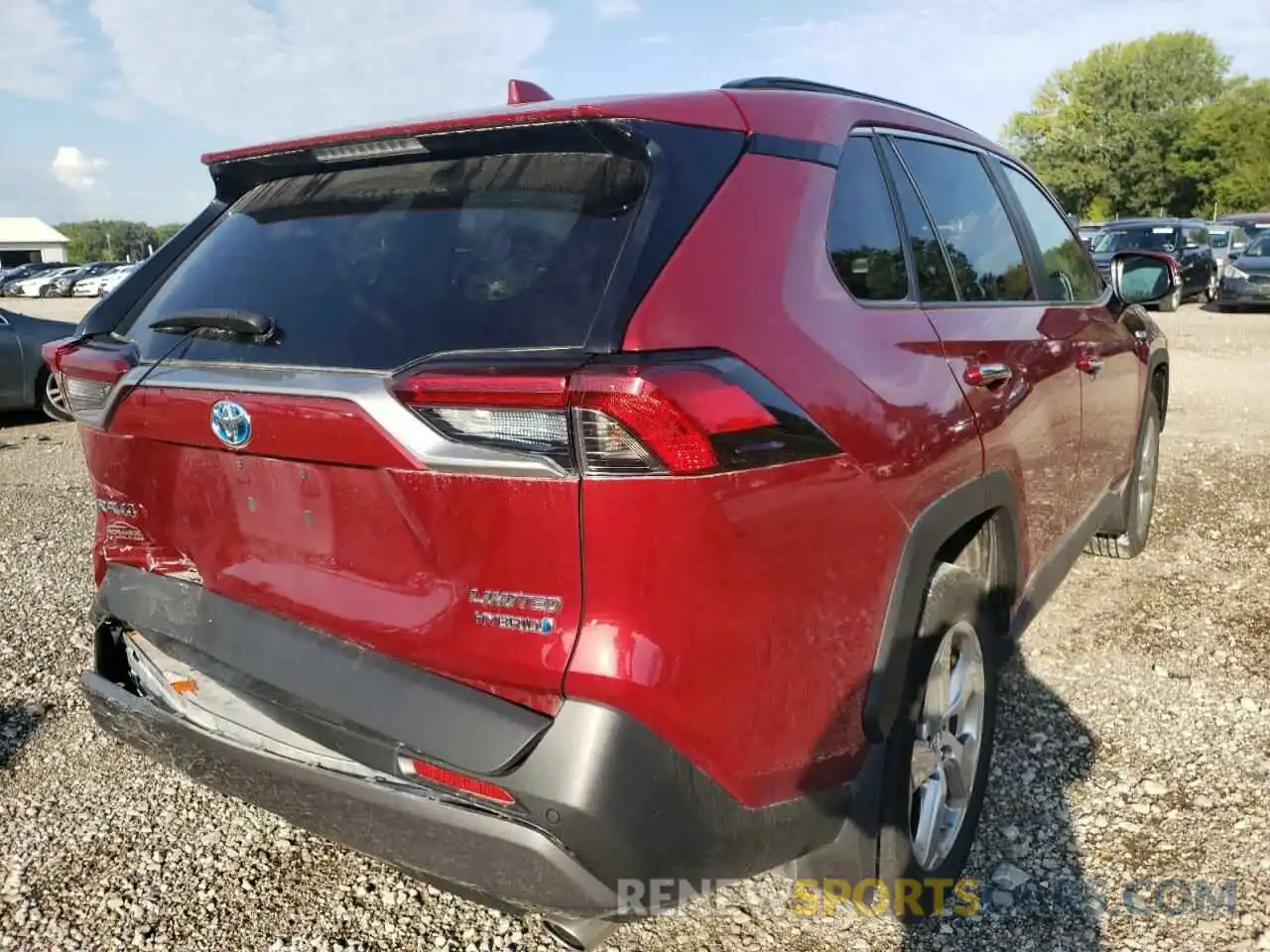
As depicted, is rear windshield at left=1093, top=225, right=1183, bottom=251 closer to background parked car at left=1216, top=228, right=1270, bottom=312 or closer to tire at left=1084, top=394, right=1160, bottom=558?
background parked car at left=1216, top=228, right=1270, bottom=312

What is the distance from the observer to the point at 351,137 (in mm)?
2137

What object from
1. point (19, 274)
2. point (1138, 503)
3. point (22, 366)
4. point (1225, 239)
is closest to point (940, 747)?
point (1138, 503)

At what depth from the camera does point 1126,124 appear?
62.1 m

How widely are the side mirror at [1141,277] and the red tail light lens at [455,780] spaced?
358cm

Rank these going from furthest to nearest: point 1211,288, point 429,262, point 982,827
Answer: point 1211,288 → point 982,827 → point 429,262

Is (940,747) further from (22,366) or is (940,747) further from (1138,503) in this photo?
(22,366)

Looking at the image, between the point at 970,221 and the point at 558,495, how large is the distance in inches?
73.8

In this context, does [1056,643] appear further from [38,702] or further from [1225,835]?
[38,702]

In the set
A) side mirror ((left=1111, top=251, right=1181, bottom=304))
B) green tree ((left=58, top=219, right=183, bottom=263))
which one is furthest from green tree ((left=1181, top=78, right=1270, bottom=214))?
green tree ((left=58, top=219, right=183, bottom=263))

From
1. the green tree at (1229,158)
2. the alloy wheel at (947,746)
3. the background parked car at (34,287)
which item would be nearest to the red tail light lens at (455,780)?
the alloy wheel at (947,746)

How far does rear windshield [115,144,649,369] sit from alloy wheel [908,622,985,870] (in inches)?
48.3

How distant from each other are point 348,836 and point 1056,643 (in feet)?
9.69

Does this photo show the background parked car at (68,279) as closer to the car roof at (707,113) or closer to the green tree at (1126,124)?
the car roof at (707,113)

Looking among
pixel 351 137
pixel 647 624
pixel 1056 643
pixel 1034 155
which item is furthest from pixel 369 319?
pixel 1034 155
